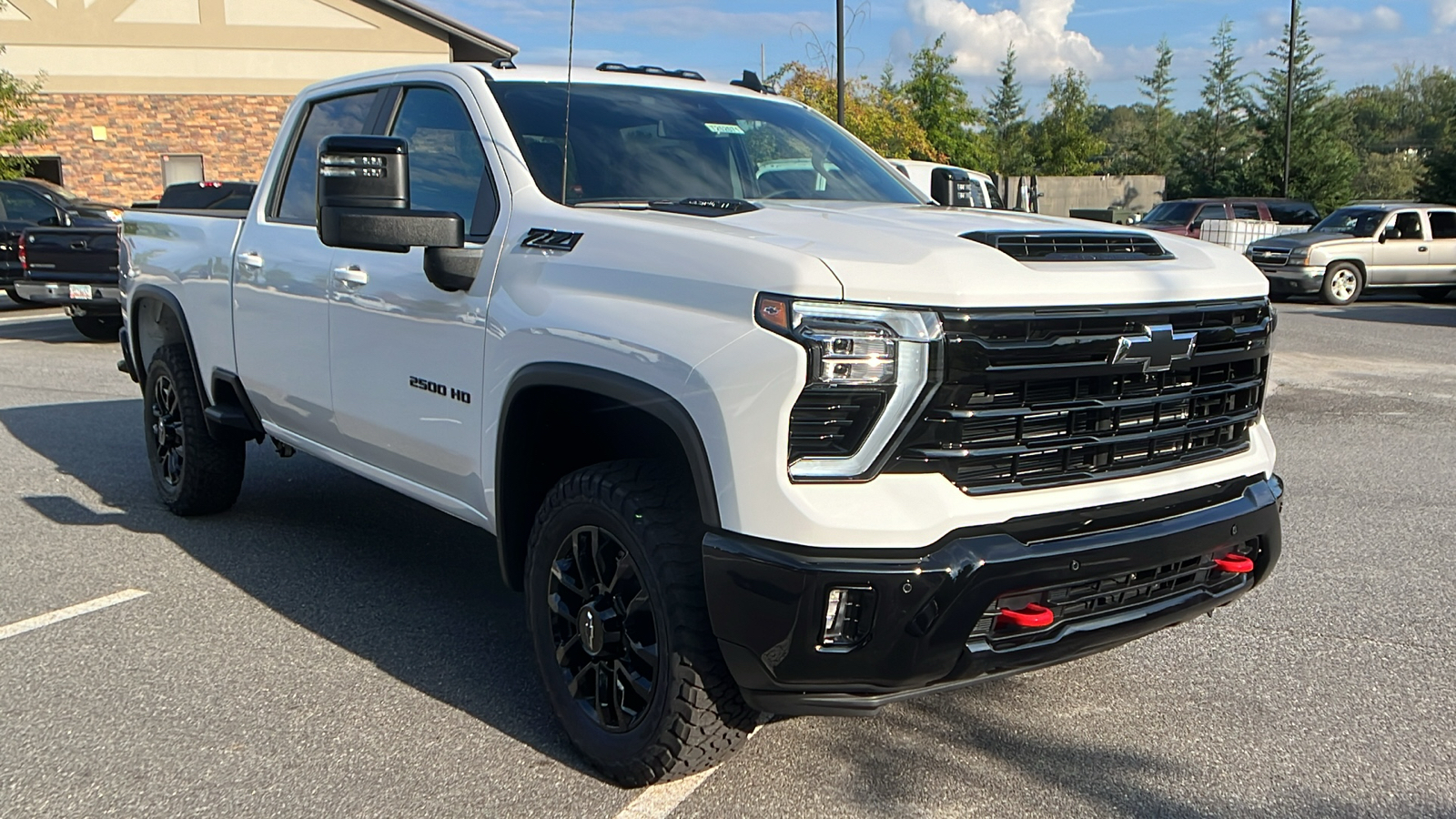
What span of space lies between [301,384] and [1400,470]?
5.99 metres

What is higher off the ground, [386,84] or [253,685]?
[386,84]

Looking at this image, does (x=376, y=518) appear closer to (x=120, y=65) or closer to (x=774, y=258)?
(x=774, y=258)

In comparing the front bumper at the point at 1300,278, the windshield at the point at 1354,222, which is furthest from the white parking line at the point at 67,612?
the windshield at the point at 1354,222

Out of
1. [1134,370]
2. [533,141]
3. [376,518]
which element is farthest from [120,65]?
[1134,370]

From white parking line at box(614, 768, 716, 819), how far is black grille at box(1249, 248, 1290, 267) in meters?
18.7

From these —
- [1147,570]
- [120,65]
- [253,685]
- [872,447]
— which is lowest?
[253,685]

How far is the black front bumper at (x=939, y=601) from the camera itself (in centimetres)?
265

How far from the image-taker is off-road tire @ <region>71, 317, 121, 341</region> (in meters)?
13.5

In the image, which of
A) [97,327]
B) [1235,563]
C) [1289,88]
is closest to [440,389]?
[1235,563]

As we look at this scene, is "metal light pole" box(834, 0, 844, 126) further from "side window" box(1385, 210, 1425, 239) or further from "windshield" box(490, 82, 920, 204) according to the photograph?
"windshield" box(490, 82, 920, 204)

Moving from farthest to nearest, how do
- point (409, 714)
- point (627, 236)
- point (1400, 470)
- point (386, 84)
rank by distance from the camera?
1. point (1400, 470)
2. point (386, 84)
3. point (409, 714)
4. point (627, 236)

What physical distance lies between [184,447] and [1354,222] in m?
19.5

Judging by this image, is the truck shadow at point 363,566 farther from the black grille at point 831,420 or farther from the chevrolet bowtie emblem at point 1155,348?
the chevrolet bowtie emblem at point 1155,348

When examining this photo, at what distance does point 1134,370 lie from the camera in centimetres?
294
